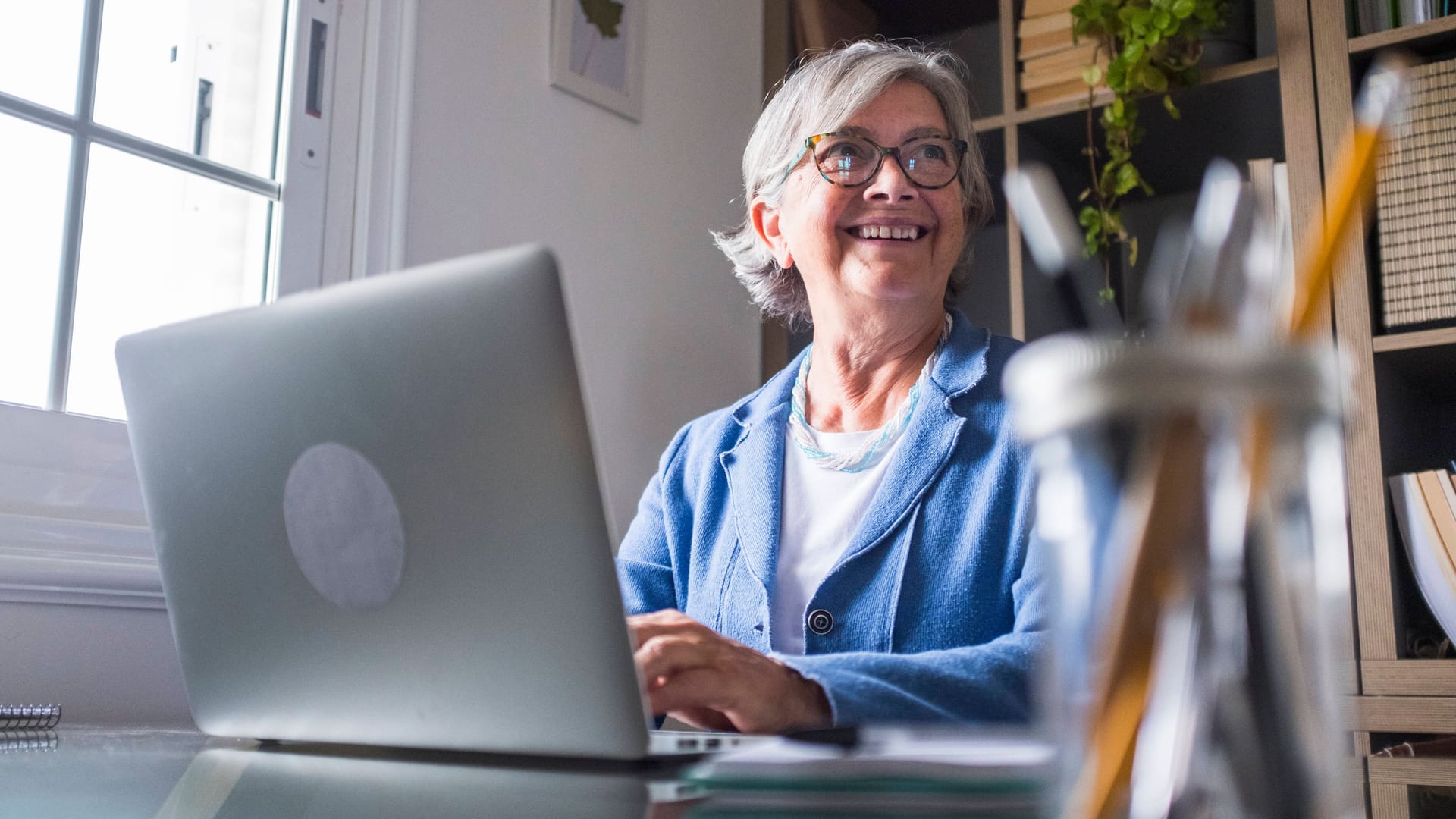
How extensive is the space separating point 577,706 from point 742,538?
0.84m

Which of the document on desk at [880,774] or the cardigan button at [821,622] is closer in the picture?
the document on desk at [880,774]

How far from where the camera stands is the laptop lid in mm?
569

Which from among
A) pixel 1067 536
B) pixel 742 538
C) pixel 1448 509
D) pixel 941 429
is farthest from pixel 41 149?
pixel 1448 509

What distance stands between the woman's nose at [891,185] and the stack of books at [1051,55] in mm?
868

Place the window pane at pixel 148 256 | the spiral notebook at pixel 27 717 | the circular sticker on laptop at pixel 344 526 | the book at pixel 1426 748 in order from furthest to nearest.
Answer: the window pane at pixel 148 256, the book at pixel 1426 748, the spiral notebook at pixel 27 717, the circular sticker on laptop at pixel 344 526

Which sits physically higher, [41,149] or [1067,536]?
[41,149]

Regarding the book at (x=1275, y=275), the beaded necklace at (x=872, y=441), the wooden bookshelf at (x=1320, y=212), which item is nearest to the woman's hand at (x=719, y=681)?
the book at (x=1275, y=275)

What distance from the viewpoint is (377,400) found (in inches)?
24.4

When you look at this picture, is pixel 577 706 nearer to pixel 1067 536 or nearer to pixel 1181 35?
pixel 1067 536

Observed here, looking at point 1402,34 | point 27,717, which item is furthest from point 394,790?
point 1402,34

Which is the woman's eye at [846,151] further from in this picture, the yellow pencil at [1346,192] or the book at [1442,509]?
the yellow pencil at [1346,192]

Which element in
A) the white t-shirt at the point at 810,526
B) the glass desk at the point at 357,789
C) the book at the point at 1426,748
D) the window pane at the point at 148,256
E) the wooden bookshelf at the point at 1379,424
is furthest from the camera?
the wooden bookshelf at the point at 1379,424

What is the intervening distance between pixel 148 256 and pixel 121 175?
12 cm

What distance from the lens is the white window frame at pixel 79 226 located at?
1524 millimetres
